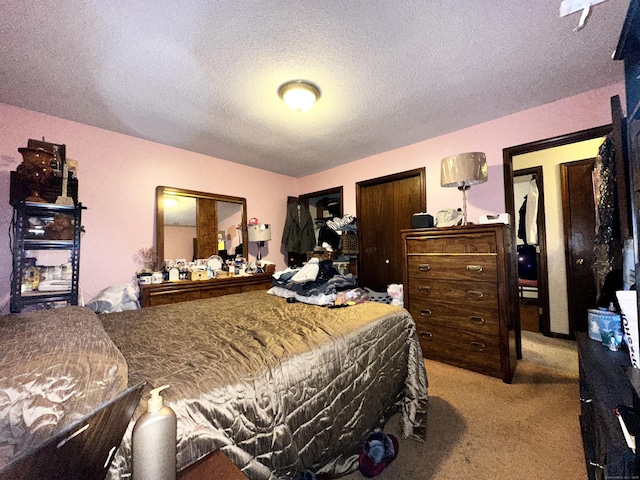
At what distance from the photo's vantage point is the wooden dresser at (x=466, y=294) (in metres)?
2.09

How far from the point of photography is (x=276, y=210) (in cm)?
415

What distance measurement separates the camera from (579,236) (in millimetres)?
2939

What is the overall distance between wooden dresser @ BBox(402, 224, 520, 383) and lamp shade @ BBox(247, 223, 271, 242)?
6.56 feet

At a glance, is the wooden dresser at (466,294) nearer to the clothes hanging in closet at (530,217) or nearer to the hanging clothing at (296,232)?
the clothes hanging in closet at (530,217)

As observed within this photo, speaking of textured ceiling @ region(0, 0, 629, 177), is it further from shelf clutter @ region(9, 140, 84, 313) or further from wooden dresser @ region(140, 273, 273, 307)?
wooden dresser @ region(140, 273, 273, 307)

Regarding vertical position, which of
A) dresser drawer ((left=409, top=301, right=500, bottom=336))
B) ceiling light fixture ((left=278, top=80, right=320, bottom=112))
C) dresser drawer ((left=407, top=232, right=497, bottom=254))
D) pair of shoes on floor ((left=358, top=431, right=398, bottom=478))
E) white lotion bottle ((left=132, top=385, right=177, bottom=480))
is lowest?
pair of shoes on floor ((left=358, top=431, right=398, bottom=478))

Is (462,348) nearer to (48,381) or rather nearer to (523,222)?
(523,222)

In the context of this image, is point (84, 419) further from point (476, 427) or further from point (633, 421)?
point (476, 427)

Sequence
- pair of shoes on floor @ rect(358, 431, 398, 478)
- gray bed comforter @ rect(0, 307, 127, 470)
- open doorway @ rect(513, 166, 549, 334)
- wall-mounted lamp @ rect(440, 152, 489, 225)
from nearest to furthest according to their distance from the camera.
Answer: gray bed comforter @ rect(0, 307, 127, 470) → pair of shoes on floor @ rect(358, 431, 398, 478) → wall-mounted lamp @ rect(440, 152, 489, 225) → open doorway @ rect(513, 166, 549, 334)

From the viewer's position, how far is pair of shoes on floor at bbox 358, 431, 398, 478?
3.99 feet

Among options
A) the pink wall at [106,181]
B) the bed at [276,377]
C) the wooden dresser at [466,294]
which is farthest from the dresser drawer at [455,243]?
the pink wall at [106,181]

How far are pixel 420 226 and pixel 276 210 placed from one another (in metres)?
2.36

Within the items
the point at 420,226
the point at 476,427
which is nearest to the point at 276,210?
the point at 420,226

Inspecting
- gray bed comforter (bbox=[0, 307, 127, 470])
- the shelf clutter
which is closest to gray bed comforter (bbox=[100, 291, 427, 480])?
gray bed comforter (bbox=[0, 307, 127, 470])
